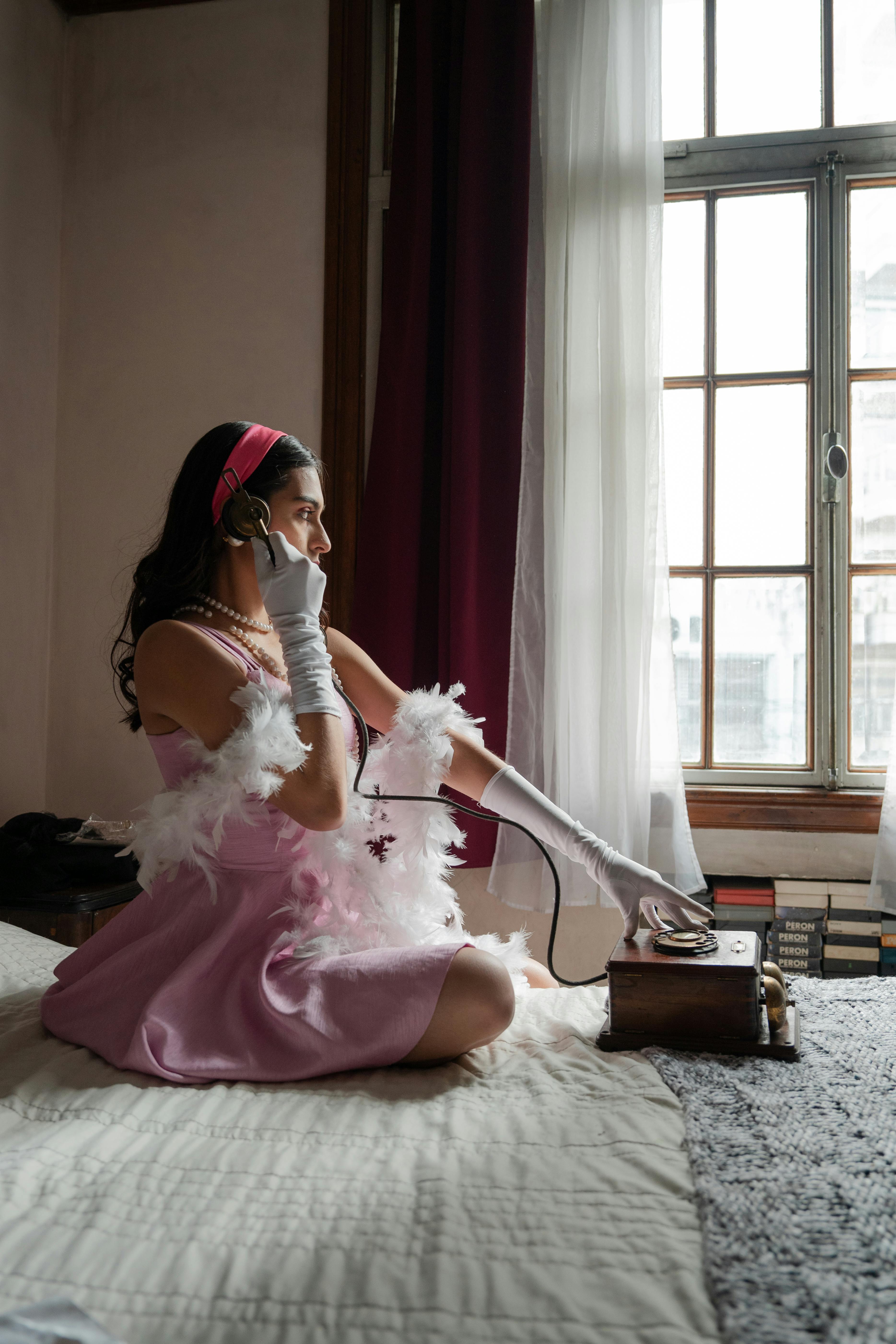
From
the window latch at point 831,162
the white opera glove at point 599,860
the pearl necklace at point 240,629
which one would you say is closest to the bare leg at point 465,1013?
the white opera glove at point 599,860

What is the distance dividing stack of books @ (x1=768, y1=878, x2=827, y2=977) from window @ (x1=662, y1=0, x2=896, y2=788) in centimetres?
27

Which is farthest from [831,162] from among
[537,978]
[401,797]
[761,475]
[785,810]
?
[537,978]

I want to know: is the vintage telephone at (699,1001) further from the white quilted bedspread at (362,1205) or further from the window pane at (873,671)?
the window pane at (873,671)

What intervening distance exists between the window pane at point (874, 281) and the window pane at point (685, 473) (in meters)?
0.40

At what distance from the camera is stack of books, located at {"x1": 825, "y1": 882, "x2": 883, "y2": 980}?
226cm

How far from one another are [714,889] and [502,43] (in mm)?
2130

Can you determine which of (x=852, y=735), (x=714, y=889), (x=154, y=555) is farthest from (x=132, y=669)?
(x=852, y=735)

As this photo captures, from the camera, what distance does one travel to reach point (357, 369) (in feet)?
8.29

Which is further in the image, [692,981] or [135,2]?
[135,2]

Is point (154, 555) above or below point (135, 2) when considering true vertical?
below

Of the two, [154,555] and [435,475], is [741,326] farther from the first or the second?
[154,555]

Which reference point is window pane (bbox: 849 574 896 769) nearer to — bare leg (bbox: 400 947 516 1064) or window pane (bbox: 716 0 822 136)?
window pane (bbox: 716 0 822 136)

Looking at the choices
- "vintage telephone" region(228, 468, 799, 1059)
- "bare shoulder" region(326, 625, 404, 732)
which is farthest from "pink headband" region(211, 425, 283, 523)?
"vintage telephone" region(228, 468, 799, 1059)

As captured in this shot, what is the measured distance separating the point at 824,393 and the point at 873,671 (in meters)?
0.70
